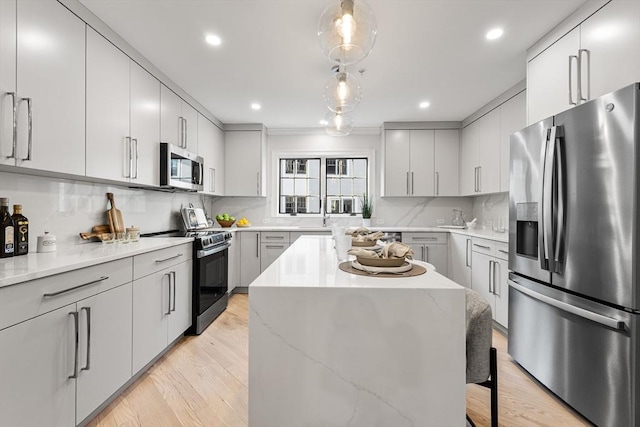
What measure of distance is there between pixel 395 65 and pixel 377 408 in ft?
9.08

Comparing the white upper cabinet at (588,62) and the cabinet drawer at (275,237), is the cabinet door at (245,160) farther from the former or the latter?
the white upper cabinet at (588,62)

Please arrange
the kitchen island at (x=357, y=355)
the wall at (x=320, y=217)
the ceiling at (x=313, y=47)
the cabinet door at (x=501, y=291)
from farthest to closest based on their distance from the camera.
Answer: the wall at (x=320, y=217), the cabinet door at (x=501, y=291), the ceiling at (x=313, y=47), the kitchen island at (x=357, y=355)

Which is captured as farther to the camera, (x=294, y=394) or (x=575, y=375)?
(x=575, y=375)

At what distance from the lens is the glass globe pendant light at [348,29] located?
131 cm

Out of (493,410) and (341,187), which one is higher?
(341,187)

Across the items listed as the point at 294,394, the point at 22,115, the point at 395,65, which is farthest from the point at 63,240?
the point at 395,65

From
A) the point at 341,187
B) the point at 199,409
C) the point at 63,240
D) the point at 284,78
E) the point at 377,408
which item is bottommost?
the point at 199,409

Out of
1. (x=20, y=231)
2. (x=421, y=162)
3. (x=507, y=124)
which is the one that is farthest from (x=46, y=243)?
(x=421, y=162)

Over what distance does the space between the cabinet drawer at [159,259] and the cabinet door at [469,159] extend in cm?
360

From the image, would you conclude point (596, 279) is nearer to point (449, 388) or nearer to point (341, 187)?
point (449, 388)

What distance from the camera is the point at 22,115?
63.2 inches

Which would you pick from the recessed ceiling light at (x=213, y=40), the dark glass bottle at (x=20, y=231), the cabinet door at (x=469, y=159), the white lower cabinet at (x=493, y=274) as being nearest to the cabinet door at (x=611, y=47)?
the white lower cabinet at (x=493, y=274)

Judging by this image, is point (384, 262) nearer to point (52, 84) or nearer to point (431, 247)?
point (52, 84)

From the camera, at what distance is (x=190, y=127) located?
3646 millimetres
